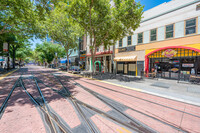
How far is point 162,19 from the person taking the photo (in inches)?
497

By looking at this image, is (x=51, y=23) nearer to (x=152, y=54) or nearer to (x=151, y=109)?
(x=152, y=54)

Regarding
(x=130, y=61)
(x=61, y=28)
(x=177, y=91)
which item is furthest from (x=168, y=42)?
(x=61, y=28)

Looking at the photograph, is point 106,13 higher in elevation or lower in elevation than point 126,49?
higher

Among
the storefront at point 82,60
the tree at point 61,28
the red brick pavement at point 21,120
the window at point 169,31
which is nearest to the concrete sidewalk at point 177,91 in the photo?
the red brick pavement at point 21,120

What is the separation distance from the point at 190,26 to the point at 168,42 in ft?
8.54

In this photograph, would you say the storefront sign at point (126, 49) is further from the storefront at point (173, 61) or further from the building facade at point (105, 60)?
the storefront at point (173, 61)

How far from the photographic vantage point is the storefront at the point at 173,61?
33.3 feet

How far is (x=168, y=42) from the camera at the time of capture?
11.9 metres

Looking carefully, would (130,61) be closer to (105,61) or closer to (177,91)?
(105,61)

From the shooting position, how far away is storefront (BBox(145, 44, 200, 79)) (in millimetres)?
10164

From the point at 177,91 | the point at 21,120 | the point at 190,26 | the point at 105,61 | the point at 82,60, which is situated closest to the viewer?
the point at 21,120

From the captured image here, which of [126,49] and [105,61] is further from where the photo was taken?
[105,61]

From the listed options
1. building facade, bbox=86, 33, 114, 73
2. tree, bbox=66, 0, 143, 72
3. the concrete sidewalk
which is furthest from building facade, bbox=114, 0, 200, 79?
building facade, bbox=86, 33, 114, 73

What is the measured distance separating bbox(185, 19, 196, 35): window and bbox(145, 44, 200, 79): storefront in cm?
210
